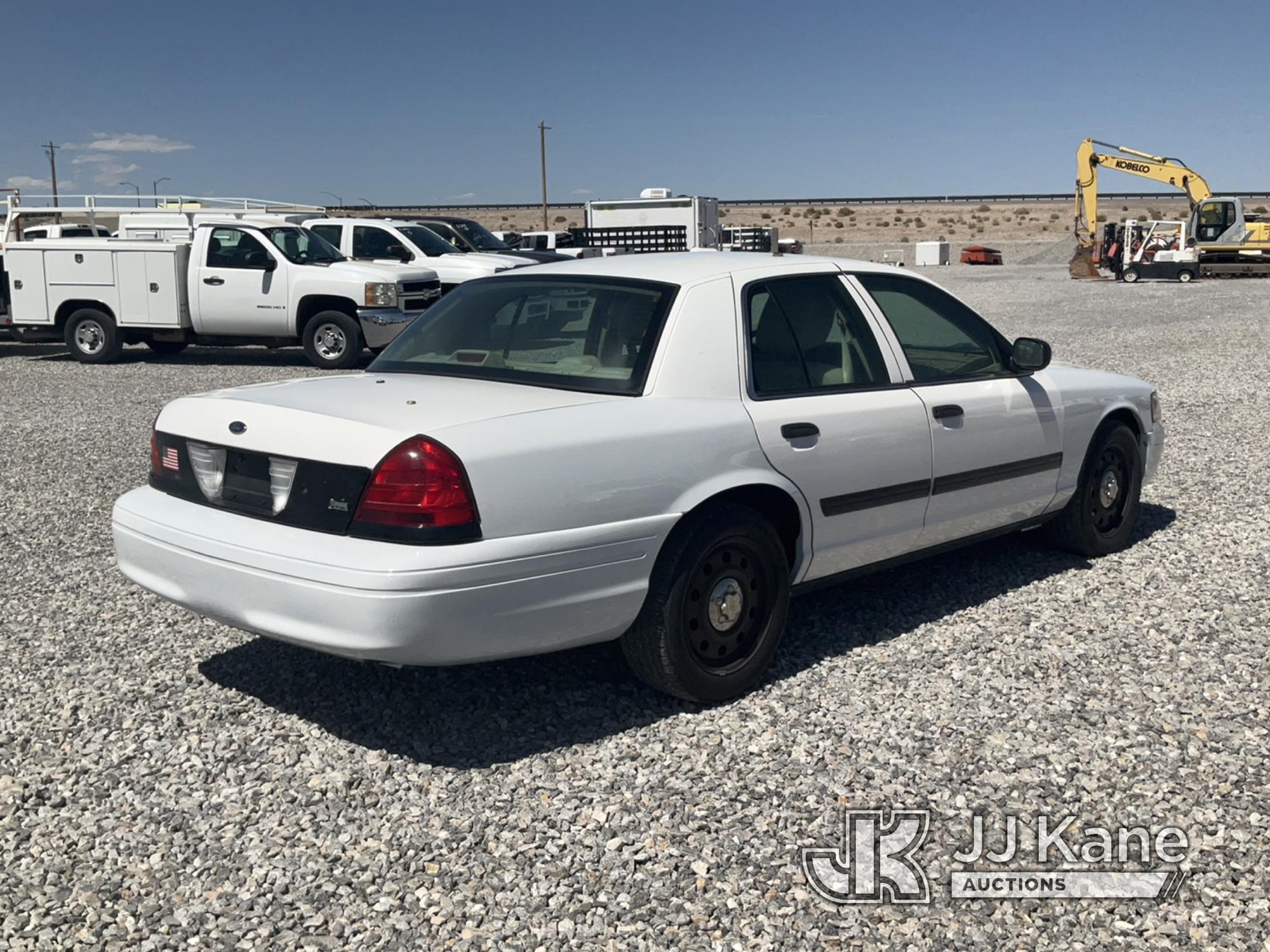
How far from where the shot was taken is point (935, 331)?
5.63m

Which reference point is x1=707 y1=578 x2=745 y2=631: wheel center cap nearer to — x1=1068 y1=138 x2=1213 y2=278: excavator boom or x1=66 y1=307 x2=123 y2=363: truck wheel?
x1=66 y1=307 x2=123 y2=363: truck wheel

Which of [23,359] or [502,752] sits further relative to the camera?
[23,359]

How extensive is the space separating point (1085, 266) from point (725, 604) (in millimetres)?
41602

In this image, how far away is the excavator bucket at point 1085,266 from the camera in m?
42.6

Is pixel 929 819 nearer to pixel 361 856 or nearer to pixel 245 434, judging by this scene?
pixel 361 856

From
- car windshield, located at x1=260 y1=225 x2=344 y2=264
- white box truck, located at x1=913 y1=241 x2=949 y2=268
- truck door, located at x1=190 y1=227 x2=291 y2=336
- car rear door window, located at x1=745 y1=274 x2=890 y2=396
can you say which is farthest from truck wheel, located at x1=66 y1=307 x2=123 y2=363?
white box truck, located at x1=913 y1=241 x2=949 y2=268

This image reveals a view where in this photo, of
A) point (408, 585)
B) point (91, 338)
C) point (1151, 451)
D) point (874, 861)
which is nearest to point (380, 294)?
point (91, 338)

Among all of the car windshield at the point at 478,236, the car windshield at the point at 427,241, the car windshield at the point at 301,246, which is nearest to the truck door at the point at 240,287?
the car windshield at the point at 301,246

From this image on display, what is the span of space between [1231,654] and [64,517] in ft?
21.2

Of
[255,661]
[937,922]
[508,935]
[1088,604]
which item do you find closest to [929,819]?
[937,922]

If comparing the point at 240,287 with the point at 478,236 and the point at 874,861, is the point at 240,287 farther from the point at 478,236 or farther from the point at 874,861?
the point at 874,861

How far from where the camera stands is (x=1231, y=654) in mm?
5090

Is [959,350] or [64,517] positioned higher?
[959,350]

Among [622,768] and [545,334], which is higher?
[545,334]
